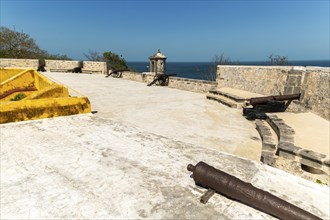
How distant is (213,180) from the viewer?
277 centimetres

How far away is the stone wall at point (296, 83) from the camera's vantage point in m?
7.96

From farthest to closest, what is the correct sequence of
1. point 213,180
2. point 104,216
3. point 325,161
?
point 325,161 < point 213,180 < point 104,216

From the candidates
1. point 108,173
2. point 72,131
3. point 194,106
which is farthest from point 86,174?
point 194,106

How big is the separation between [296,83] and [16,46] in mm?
32185

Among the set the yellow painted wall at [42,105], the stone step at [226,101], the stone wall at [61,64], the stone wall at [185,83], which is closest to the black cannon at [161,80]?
the stone wall at [185,83]

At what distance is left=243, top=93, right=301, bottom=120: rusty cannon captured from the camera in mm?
8188

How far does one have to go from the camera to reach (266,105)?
8.99 metres

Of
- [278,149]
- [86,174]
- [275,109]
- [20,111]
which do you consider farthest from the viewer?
[275,109]

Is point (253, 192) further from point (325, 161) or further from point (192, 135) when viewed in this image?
point (192, 135)

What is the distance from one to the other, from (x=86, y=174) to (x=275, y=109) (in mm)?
7795

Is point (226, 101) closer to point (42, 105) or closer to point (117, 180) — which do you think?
point (42, 105)

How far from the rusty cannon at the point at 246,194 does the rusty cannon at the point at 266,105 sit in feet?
19.0

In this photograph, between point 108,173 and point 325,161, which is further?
point 325,161

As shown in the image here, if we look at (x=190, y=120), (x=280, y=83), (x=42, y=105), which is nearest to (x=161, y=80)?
(x=280, y=83)
